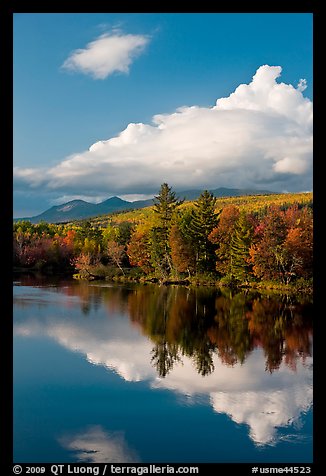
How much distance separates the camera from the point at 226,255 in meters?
40.8

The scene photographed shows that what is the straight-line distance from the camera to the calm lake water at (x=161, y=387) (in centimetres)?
902

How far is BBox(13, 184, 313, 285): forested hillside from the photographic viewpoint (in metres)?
35.4

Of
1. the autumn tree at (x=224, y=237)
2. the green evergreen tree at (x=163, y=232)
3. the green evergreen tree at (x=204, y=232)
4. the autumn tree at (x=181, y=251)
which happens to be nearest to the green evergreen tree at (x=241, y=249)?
the autumn tree at (x=224, y=237)

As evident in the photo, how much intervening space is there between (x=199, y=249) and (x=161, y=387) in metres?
31.3

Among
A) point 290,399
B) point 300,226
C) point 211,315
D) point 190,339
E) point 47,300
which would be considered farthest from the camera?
point 300,226

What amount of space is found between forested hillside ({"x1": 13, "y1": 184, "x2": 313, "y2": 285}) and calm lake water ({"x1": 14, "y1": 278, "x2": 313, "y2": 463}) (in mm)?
12381

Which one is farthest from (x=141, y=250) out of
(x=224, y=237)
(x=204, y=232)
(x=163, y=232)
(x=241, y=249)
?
(x=241, y=249)

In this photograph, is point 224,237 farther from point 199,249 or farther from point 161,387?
point 161,387

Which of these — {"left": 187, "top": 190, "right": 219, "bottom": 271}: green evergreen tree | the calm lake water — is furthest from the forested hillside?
the calm lake water
